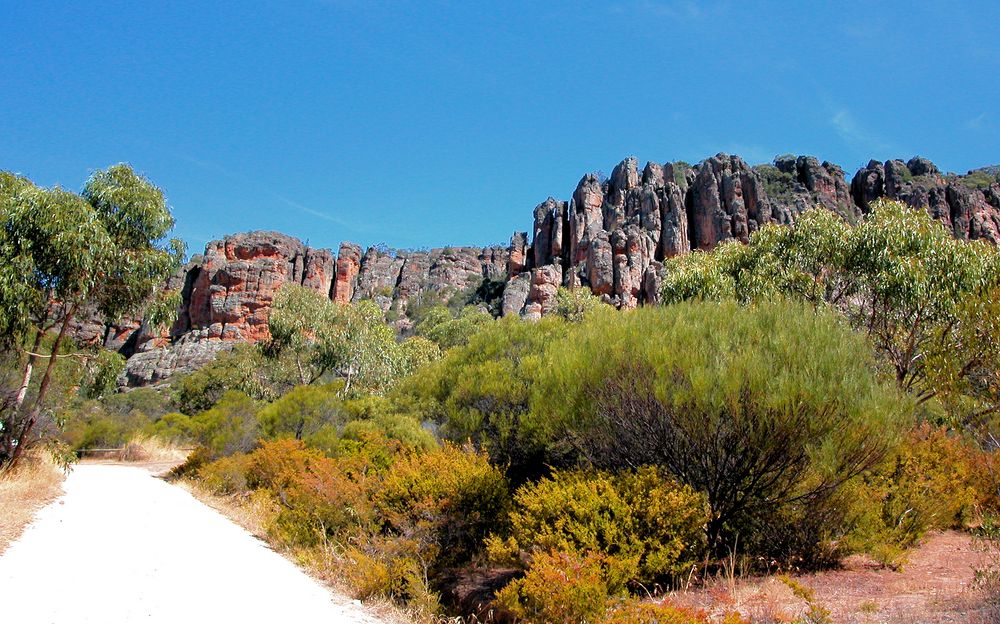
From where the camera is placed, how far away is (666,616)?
4324 mm

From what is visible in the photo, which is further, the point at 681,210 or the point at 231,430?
the point at 681,210

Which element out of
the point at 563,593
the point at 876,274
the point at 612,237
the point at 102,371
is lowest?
the point at 563,593

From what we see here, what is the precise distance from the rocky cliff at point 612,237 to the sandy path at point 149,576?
171 ft

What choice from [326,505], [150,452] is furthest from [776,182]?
[326,505]

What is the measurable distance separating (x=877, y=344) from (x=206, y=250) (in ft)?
269

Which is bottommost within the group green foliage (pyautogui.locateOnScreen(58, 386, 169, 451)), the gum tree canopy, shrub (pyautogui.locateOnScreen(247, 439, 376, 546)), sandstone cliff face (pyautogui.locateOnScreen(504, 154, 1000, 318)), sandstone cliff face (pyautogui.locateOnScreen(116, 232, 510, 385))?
green foliage (pyautogui.locateOnScreen(58, 386, 169, 451))

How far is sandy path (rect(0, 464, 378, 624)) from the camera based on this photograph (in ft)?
18.9

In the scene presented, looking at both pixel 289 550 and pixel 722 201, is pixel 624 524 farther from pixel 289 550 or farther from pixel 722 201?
pixel 722 201

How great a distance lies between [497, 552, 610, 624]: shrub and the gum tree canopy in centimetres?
1139

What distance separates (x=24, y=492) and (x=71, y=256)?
15.1ft

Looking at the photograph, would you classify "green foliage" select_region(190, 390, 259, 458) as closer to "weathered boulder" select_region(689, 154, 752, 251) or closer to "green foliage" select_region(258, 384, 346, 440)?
"green foliage" select_region(258, 384, 346, 440)

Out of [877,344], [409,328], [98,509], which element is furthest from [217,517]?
[409,328]

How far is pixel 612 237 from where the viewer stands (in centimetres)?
6675

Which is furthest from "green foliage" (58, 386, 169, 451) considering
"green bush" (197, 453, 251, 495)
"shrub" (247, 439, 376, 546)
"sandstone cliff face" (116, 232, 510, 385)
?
"shrub" (247, 439, 376, 546)
